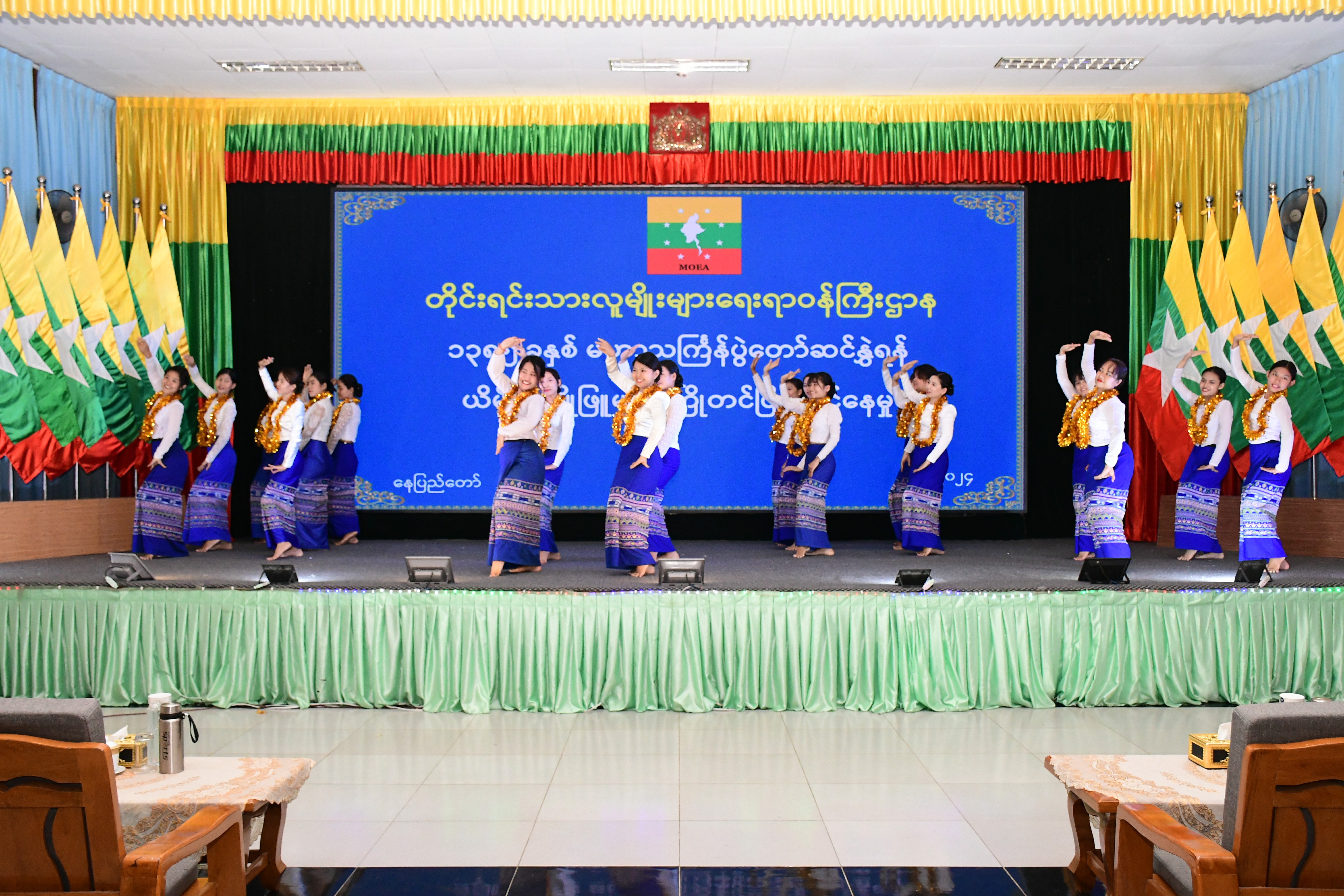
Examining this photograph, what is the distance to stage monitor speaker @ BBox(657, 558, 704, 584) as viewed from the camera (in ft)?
15.5

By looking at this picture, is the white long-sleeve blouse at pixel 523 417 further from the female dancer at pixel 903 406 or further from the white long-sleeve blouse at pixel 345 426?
the female dancer at pixel 903 406

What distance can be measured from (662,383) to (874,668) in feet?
6.43

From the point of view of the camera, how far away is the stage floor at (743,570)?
480cm

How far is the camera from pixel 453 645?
4684 mm

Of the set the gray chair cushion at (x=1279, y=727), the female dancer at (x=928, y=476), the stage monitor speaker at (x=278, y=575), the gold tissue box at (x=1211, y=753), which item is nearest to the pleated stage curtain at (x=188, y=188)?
A: the stage monitor speaker at (x=278, y=575)

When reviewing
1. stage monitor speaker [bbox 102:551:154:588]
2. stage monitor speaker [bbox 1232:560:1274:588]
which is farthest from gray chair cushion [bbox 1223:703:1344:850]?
stage monitor speaker [bbox 102:551:154:588]

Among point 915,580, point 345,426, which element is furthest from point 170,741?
point 345,426

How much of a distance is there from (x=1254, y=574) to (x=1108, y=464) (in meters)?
1.09

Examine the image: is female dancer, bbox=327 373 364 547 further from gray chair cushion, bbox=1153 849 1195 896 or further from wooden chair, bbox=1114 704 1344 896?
wooden chair, bbox=1114 704 1344 896

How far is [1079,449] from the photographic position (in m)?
6.43

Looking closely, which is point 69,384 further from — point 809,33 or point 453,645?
point 809,33

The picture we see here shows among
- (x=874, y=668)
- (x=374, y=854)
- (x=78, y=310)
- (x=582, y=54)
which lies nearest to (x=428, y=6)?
(x=582, y=54)

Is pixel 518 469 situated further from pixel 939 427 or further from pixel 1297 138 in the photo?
pixel 1297 138

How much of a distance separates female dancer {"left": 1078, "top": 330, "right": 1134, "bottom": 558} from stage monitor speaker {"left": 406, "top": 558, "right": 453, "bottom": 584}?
3.41 meters
